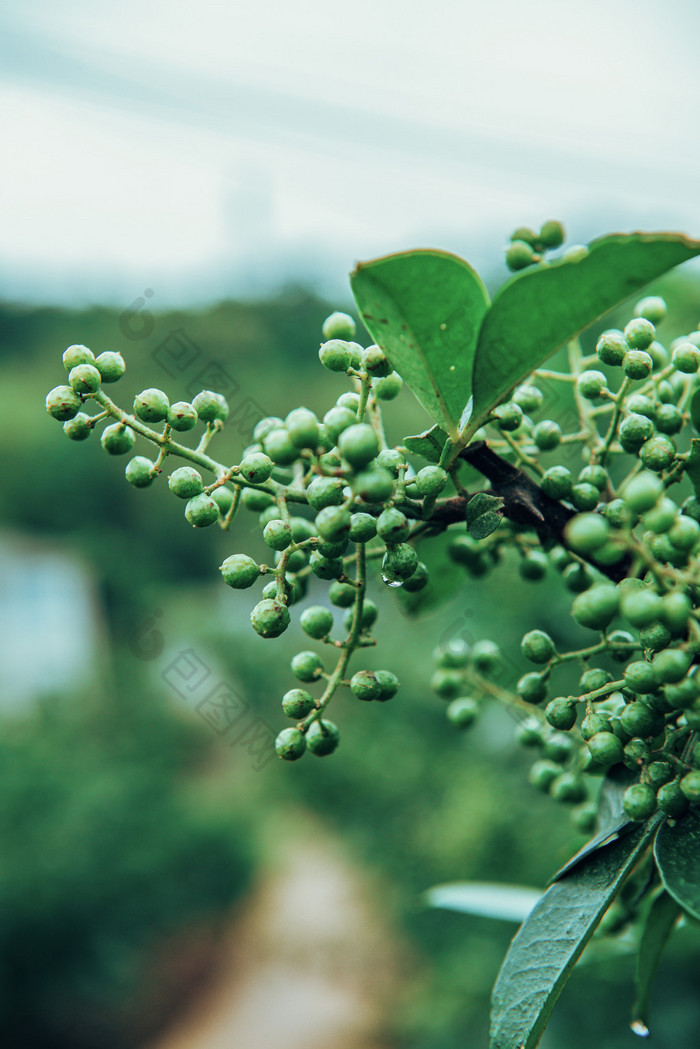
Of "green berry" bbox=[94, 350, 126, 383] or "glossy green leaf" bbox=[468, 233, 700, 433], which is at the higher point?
"glossy green leaf" bbox=[468, 233, 700, 433]

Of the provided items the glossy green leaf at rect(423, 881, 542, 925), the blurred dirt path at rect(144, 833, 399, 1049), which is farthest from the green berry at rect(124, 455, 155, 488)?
the blurred dirt path at rect(144, 833, 399, 1049)

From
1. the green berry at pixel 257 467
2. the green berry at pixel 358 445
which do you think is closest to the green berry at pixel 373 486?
the green berry at pixel 358 445

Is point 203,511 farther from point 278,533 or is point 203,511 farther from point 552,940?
point 552,940

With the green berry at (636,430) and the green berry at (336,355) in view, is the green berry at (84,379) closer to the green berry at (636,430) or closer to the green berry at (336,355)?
the green berry at (336,355)

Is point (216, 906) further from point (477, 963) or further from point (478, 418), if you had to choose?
point (478, 418)

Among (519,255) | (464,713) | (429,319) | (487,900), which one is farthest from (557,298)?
(487,900)

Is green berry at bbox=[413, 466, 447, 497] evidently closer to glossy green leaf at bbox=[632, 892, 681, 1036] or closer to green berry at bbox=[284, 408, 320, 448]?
green berry at bbox=[284, 408, 320, 448]

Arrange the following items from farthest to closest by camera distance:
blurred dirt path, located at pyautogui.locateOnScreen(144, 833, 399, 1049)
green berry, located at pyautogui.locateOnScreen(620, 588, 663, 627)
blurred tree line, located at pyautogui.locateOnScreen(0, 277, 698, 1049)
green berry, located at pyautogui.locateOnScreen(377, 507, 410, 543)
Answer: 1. blurred dirt path, located at pyautogui.locateOnScreen(144, 833, 399, 1049)
2. blurred tree line, located at pyautogui.locateOnScreen(0, 277, 698, 1049)
3. green berry, located at pyautogui.locateOnScreen(377, 507, 410, 543)
4. green berry, located at pyautogui.locateOnScreen(620, 588, 663, 627)

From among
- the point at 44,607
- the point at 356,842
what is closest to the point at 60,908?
the point at 356,842
